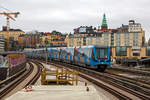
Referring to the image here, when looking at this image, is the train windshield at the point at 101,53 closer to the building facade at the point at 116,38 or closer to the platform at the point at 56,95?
the platform at the point at 56,95

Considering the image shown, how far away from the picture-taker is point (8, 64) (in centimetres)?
2381

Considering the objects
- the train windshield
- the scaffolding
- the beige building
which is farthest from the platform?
the beige building

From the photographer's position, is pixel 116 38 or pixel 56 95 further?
pixel 116 38

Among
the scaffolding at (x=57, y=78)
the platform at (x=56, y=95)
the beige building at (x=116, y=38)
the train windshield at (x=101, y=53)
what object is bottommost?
the scaffolding at (x=57, y=78)

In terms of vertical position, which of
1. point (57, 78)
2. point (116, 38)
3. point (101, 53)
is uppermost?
point (116, 38)

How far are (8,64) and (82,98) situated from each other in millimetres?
20748

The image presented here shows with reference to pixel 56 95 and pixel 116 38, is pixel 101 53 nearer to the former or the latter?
pixel 56 95

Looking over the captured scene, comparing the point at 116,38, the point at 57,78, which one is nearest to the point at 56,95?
the point at 57,78

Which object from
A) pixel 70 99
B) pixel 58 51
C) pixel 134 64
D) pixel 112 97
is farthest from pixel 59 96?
pixel 58 51

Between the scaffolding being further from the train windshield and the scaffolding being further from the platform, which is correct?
the train windshield

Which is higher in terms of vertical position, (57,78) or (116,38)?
(116,38)

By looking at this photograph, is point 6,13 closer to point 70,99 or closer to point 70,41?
point 70,41

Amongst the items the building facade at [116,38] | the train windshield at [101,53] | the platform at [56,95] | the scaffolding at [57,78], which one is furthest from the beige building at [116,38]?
the platform at [56,95]

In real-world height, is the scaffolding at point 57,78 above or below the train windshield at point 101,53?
below
